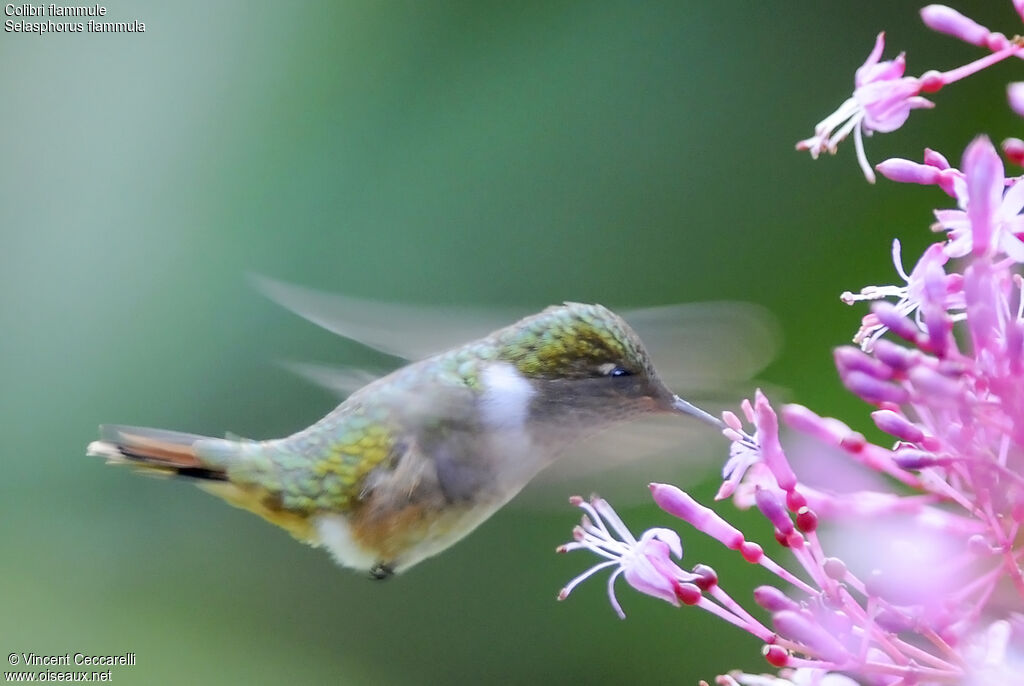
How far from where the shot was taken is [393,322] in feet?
4.11

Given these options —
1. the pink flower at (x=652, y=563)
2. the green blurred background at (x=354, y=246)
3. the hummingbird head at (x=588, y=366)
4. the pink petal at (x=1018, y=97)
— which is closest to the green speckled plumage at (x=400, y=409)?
the hummingbird head at (x=588, y=366)

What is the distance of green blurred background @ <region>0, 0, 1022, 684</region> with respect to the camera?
2244 mm

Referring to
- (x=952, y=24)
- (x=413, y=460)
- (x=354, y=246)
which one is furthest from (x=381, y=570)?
(x=354, y=246)

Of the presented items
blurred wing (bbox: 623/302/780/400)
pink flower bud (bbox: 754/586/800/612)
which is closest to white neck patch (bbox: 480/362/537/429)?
blurred wing (bbox: 623/302/780/400)

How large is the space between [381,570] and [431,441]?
7.9 inches

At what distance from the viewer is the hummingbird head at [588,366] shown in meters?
1.12

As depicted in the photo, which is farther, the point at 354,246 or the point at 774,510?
the point at 354,246

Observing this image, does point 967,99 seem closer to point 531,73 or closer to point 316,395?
point 531,73

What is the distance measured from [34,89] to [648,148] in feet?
4.58

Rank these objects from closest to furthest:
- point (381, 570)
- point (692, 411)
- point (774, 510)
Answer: point (774, 510) → point (692, 411) → point (381, 570)

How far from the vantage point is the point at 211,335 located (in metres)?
2.38

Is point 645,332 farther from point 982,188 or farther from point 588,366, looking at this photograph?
point 982,188

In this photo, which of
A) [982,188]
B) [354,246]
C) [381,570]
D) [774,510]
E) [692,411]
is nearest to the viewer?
[982,188]

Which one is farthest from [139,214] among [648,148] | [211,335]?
[648,148]
